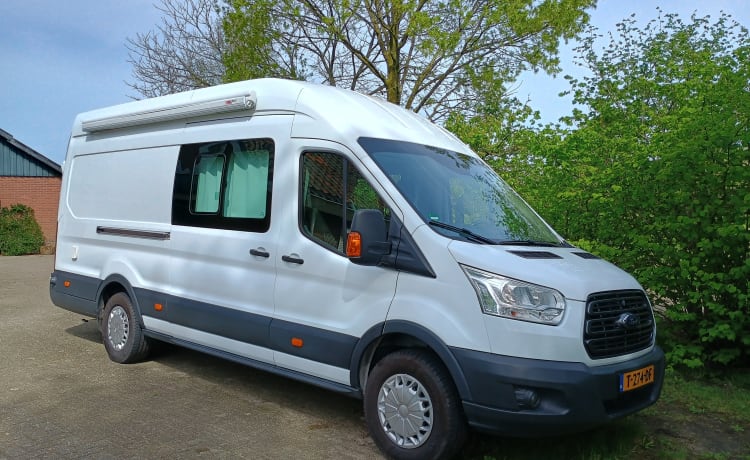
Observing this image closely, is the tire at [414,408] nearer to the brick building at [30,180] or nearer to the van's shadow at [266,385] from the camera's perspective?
the van's shadow at [266,385]

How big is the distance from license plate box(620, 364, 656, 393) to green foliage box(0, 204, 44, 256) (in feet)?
79.2

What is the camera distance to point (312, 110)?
5129 millimetres

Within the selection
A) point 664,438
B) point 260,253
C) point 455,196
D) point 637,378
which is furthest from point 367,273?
point 664,438

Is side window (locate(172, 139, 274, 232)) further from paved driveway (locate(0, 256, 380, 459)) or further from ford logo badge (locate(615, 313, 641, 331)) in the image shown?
ford logo badge (locate(615, 313, 641, 331))

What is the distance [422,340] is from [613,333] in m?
1.17

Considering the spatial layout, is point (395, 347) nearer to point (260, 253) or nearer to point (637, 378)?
point (260, 253)

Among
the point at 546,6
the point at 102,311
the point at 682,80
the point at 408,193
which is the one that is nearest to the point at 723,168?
the point at 682,80

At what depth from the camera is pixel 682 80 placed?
7.42 meters

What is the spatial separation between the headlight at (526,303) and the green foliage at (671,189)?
106 inches

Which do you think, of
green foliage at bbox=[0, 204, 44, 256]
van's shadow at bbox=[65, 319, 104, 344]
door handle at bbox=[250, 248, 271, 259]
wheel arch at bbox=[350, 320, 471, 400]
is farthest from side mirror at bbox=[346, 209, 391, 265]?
green foliage at bbox=[0, 204, 44, 256]

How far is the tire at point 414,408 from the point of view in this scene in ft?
13.4

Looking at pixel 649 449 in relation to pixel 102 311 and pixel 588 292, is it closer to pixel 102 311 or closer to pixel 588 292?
pixel 588 292

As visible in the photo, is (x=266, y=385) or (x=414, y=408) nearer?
(x=414, y=408)

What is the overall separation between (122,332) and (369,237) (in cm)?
380
